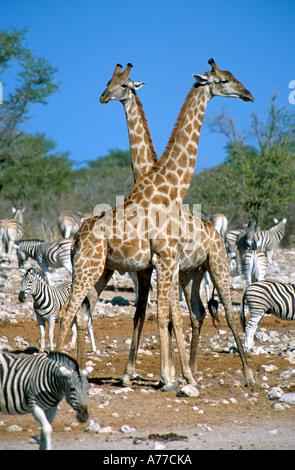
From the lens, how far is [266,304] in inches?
392

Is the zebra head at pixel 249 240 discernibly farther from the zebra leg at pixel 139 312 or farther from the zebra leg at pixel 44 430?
the zebra leg at pixel 44 430

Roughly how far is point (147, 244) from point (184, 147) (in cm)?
143

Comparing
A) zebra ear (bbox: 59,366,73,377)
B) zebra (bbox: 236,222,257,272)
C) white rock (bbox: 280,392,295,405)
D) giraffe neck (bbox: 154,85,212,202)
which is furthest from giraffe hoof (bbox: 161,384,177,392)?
zebra (bbox: 236,222,257,272)

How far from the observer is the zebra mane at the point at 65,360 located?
4790mm

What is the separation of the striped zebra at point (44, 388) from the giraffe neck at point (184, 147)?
10.1ft

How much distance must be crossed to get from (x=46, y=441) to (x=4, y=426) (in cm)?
115

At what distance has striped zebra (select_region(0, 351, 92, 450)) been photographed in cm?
466

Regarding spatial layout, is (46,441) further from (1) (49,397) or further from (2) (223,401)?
(2) (223,401)

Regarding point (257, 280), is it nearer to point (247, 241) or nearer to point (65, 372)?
point (247, 241)

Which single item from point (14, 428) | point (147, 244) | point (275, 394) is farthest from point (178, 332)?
point (14, 428)

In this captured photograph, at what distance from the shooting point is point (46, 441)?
450cm

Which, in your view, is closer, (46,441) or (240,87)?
(46,441)

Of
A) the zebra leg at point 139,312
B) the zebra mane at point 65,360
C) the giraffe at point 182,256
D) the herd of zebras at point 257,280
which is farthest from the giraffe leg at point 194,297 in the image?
the zebra mane at point 65,360

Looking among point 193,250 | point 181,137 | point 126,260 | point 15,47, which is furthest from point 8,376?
point 15,47
